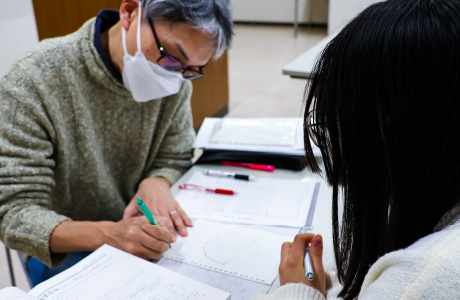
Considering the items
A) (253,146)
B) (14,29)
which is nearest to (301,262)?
(253,146)

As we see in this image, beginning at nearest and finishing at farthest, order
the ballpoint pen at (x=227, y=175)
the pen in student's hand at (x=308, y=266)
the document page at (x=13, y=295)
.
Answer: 1. the document page at (x=13, y=295)
2. the pen in student's hand at (x=308, y=266)
3. the ballpoint pen at (x=227, y=175)

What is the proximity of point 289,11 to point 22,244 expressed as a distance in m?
6.45

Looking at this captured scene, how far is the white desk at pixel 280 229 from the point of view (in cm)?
79

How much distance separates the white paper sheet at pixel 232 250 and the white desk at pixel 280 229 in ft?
0.05

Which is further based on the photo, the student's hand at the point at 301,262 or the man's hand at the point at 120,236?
the man's hand at the point at 120,236

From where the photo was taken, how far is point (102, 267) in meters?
0.81

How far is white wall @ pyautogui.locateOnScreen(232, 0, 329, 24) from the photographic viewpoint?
6516mm

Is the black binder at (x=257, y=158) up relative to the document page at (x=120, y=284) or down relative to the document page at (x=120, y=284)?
down

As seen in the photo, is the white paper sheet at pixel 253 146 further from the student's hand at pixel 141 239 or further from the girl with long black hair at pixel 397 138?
the girl with long black hair at pixel 397 138

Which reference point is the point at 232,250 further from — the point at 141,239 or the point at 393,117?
the point at 393,117

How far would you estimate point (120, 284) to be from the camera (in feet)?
2.51

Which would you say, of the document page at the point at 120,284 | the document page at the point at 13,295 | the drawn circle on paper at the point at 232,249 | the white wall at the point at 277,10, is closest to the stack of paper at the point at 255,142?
the drawn circle on paper at the point at 232,249

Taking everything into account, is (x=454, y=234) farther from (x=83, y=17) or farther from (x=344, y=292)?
(x=83, y=17)

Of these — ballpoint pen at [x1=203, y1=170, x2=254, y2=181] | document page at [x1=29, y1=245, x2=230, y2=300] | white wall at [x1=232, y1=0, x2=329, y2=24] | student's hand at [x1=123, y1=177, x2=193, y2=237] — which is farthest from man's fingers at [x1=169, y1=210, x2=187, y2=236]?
white wall at [x1=232, y1=0, x2=329, y2=24]
